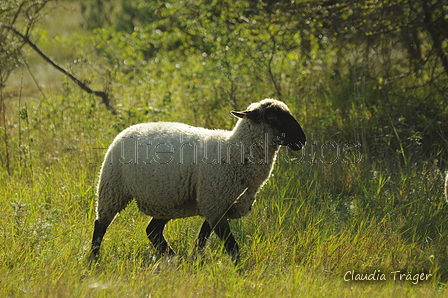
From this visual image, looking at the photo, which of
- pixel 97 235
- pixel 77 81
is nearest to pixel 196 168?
pixel 97 235

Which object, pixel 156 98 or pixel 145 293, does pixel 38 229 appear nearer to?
pixel 145 293

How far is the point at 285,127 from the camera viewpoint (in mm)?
4469

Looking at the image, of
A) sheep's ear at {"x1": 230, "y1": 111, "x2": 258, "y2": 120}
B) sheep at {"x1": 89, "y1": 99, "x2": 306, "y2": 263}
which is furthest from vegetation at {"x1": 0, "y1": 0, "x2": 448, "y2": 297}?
sheep's ear at {"x1": 230, "y1": 111, "x2": 258, "y2": 120}

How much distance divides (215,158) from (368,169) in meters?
2.09

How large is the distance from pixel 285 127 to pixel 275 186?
3.70 ft

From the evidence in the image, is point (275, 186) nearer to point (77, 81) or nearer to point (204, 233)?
point (204, 233)

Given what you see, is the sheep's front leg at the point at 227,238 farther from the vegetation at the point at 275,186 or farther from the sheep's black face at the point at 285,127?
the sheep's black face at the point at 285,127

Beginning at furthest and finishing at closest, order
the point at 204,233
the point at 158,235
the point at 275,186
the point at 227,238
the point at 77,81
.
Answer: the point at 77,81 < the point at 275,186 < the point at 158,235 < the point at 204,233 < the point at 227,238

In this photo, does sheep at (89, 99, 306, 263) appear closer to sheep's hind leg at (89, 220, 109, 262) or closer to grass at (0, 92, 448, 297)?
sheep's hind leg at (89, 220, 109, 262)

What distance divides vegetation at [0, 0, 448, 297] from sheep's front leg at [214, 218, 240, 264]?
10 cm

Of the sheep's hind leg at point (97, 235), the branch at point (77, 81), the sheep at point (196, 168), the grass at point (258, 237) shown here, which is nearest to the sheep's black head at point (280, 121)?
the sheep at point (196, 168)

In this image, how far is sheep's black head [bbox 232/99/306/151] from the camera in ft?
14.6

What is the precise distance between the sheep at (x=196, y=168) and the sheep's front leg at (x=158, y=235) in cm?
7

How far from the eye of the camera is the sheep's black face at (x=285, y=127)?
4438 millimetres
